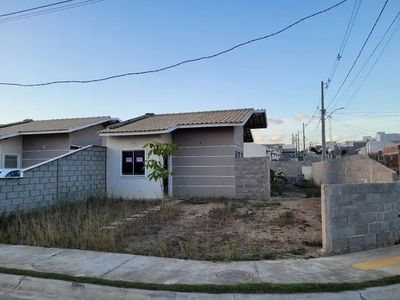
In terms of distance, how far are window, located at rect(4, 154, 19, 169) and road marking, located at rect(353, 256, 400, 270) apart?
657 inches

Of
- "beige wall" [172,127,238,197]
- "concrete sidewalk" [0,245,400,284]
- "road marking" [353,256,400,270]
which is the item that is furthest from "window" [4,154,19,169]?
"road marking" [353,256,400,270]

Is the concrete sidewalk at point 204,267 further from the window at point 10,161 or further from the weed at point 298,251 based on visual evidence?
the window at point 10,161

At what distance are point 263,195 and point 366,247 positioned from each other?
25.8 feet

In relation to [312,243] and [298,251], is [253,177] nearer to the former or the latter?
[312,243]

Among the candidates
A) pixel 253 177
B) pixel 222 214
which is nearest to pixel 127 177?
pixel 253 177

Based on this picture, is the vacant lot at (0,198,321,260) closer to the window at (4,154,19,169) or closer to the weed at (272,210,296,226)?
the weed at (272,210,296,226)

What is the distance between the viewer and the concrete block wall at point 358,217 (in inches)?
240

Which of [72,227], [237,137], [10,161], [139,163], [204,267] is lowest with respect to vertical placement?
[204,267]

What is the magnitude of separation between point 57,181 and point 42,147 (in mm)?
5359

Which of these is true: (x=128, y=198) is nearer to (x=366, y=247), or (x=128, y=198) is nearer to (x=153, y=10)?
(x=153, y=10)

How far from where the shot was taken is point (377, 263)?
5516 millimetres

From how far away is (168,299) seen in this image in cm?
432

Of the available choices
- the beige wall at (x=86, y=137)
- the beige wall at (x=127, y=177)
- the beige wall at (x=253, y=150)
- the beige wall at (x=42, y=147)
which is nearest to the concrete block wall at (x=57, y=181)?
the beige wall at (x=127, y=177)

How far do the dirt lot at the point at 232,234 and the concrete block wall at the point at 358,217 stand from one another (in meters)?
0.61
